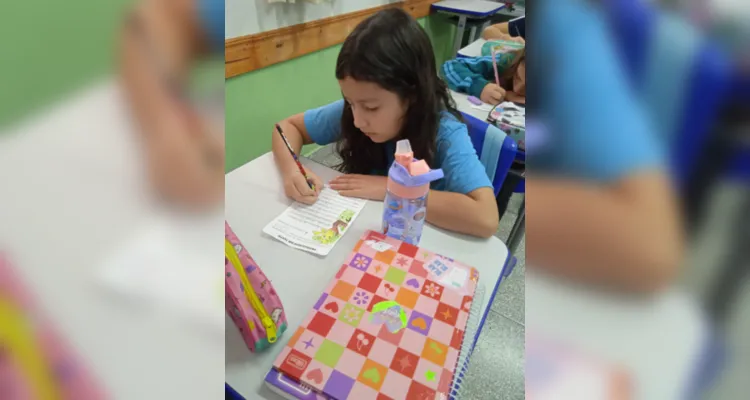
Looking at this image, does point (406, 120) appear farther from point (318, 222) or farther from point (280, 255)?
point (280, 255)

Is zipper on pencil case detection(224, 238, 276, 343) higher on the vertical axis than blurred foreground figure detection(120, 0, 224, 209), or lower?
lower

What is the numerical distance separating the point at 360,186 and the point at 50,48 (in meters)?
0.97

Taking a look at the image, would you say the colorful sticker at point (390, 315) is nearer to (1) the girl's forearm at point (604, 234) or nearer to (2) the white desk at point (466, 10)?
(1) the girl's forearm at point (604, 234)

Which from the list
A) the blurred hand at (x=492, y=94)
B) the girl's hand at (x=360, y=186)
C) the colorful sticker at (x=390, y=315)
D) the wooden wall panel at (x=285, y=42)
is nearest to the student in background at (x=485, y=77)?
the blurred hand at (x=492, y=94)

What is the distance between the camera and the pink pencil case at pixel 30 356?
0.42ft

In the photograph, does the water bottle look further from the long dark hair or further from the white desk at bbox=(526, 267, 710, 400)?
the white desk at bbox=(526, 267, 710, 400)

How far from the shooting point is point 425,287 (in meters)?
0.75

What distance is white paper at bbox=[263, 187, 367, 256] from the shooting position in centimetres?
90


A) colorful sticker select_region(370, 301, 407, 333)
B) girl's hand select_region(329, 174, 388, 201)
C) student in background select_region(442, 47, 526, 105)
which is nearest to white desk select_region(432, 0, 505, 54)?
student in background select_region(442, 47, 526, 105)

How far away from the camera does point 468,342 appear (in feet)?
2.23

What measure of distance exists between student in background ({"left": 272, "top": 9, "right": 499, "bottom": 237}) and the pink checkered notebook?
223mm

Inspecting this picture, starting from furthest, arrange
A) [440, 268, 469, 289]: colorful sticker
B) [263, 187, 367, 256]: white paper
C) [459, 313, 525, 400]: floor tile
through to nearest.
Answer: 1. [459, 313, 525, 400]: floor tile
2. [263, 187, 367, 256]: white paper
3. [440, 268, 469, 289]: colorful sticker

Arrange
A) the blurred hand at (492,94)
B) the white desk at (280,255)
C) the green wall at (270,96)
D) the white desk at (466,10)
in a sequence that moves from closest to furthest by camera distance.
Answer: the white desk at (280,255), the blurred hand at (492,94), the green wall at (270,96), the white desk at (466,10)

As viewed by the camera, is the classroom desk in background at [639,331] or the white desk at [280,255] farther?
the white desk at [280,255]
